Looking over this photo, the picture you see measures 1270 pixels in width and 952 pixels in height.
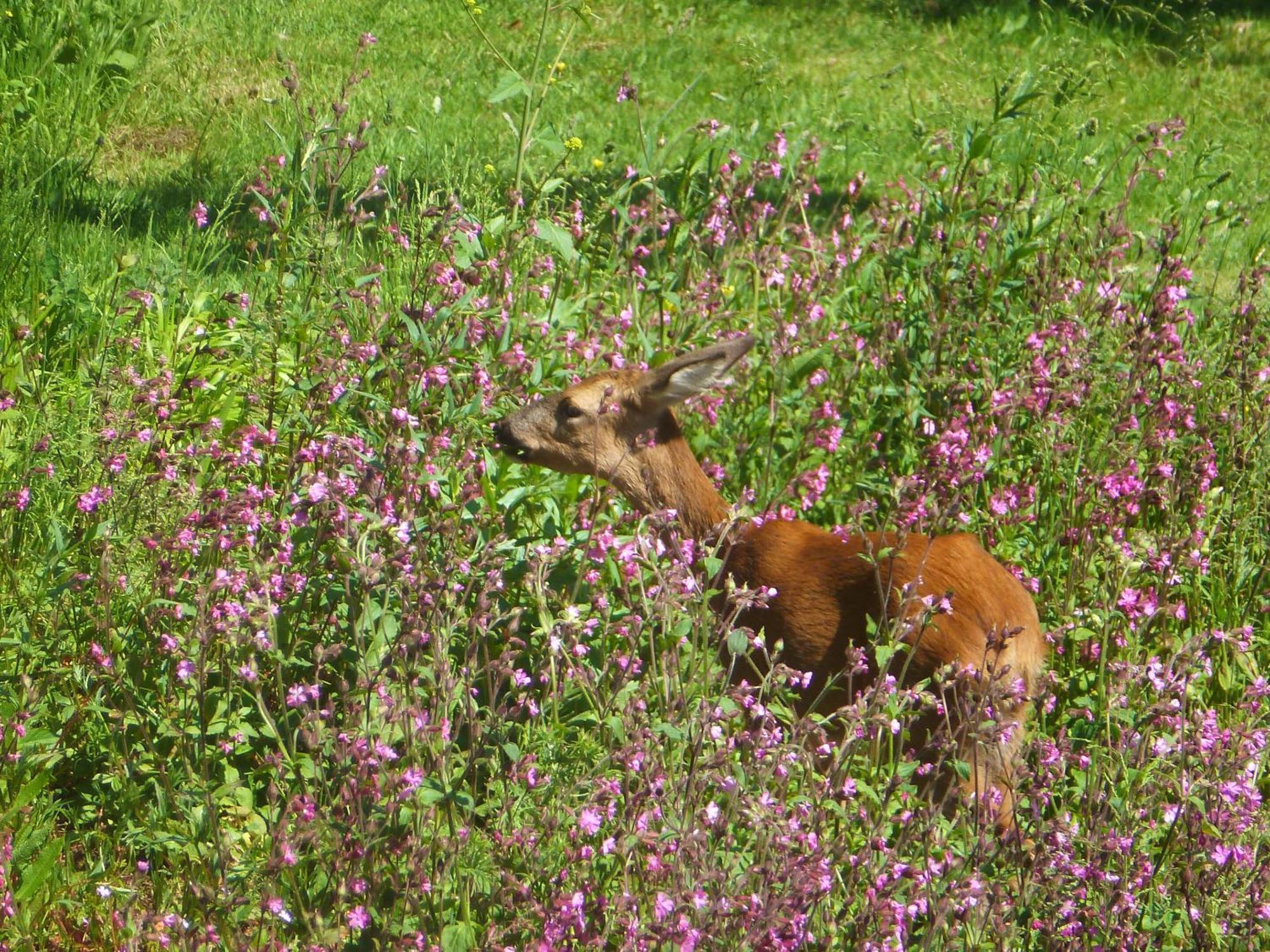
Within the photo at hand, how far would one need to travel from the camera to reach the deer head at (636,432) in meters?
4.91

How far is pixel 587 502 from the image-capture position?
13.5 feet

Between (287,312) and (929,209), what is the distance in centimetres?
232

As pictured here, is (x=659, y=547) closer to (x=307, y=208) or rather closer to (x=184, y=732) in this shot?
(x=184, y=732)

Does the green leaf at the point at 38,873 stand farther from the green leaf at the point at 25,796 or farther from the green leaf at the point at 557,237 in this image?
the green leaf at the point at 557,237

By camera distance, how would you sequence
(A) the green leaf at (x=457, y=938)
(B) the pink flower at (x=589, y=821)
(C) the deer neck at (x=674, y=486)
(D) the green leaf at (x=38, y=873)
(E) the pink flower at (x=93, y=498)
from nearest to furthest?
(B) the pink flower at (x=589, y=821) < (A) the green leaf at (x=457, y=938) < (D) the green leaf at (x=38, y=873) < (E) the pink flower at (x=93, y=498) < (C) the deer neck at (x=674, y=486)

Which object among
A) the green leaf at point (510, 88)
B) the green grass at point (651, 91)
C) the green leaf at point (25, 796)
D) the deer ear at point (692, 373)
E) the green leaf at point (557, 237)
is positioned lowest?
the green grass at point (651, 91)

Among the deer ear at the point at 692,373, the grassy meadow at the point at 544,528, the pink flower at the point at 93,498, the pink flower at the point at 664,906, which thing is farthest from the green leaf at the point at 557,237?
the pink flower at the point at 664,906

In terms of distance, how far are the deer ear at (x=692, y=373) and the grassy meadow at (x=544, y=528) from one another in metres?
0.21

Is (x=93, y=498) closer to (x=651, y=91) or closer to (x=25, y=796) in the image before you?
(x=25, y=796)

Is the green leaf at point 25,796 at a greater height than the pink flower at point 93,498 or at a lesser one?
lesser

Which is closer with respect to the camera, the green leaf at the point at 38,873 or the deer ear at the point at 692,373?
the green leaf at the point at 38,873

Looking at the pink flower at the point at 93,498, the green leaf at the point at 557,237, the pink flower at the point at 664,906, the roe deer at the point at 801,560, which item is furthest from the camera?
the green leaf at the point at 557,237

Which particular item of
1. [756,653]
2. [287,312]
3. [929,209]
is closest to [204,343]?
[287,312]

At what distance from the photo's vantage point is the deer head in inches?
193
